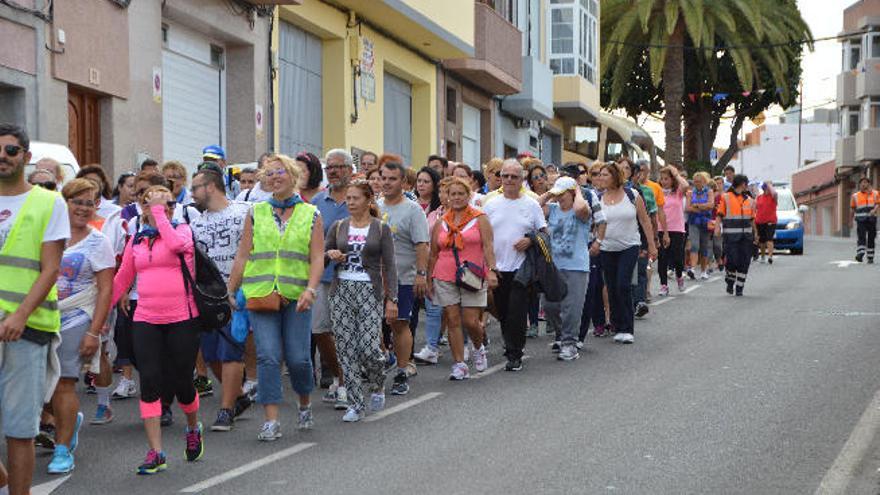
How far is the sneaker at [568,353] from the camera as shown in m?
13.3

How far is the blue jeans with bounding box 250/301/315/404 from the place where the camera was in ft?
30.0

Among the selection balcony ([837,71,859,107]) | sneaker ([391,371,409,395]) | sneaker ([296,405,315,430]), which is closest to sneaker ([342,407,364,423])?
sneaker ([296,405,315,430])

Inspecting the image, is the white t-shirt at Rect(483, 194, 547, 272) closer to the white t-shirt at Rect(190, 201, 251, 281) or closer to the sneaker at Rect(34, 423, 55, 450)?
the white t-shirt at Rect(190, 201, 251, 281)

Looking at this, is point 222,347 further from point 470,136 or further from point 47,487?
point 470,136

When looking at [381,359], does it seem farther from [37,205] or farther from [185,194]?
[37,205]

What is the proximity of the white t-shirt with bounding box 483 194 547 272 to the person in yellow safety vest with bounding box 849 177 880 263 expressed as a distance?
18.9 m

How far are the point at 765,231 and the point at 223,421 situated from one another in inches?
844

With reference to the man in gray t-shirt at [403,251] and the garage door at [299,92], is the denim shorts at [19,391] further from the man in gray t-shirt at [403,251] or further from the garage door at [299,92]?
the garage door at [299,92]

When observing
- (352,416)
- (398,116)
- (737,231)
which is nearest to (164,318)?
(352,416)

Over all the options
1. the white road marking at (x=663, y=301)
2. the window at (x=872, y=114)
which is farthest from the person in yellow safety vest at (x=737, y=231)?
the window at (x=872, y=114)

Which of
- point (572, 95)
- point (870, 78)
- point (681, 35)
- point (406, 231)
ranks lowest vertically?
point (406, 231)

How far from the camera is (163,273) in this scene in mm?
8547

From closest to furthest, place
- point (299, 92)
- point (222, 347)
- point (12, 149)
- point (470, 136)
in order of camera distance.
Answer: point (12, 149) < point (222, 347) < point (299, 92) < point (470, 136)

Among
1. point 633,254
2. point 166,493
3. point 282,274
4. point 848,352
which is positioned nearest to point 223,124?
point 633,254
